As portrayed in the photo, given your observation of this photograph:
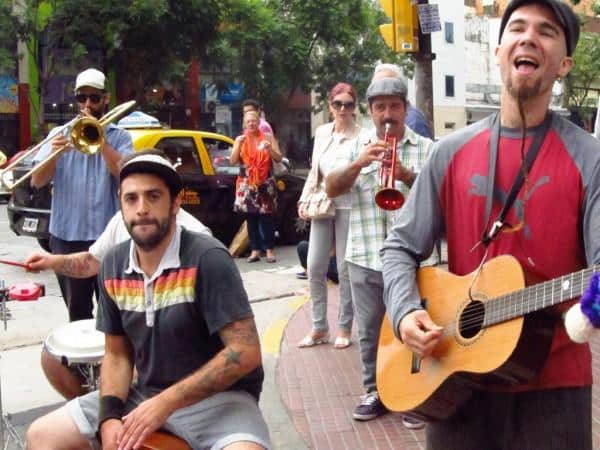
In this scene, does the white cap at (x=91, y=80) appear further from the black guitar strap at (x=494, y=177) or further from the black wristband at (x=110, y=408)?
the black guitar strap at (x=494, y=177)

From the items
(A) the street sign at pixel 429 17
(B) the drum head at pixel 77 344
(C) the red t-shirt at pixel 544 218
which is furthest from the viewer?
(A) the street sign at pixel 429 17

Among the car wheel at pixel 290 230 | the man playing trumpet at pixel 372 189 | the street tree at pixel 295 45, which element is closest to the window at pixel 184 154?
the car wheel at pixel 290 230

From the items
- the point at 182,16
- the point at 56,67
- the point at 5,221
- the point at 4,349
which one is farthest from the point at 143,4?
the point at 4,349

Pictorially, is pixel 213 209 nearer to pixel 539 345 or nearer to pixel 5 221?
pixel 5 221

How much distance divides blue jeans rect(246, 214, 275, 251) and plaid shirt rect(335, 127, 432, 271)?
5.21 m

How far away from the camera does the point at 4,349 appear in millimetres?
6254

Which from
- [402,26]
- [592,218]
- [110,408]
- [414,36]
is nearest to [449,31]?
[414,36]

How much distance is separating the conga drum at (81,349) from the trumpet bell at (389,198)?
143 cm

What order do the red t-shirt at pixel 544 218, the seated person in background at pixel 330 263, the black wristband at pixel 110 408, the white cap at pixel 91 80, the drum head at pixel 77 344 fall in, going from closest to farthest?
1. the red t-shirt at pixel 544 218
2. the black wristband at pixel 110 408
3. the drum head at pixel 77 344
4. the white cap at pixel 91 80
5. the seated person in background at pixel 330 263

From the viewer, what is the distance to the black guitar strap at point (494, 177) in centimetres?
216

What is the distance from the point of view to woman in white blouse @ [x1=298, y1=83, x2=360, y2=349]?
18.3 ft

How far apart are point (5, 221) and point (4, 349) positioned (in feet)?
31.4

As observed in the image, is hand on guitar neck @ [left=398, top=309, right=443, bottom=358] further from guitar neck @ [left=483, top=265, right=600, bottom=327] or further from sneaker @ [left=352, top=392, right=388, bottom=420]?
sneaker @ [left=352, top=392, right=388, bottom=420]

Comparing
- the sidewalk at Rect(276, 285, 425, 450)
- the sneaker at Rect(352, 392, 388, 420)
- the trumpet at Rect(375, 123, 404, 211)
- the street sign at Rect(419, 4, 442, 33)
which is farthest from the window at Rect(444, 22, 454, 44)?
the trumpet at Rect(375, 123, 404, 211)
